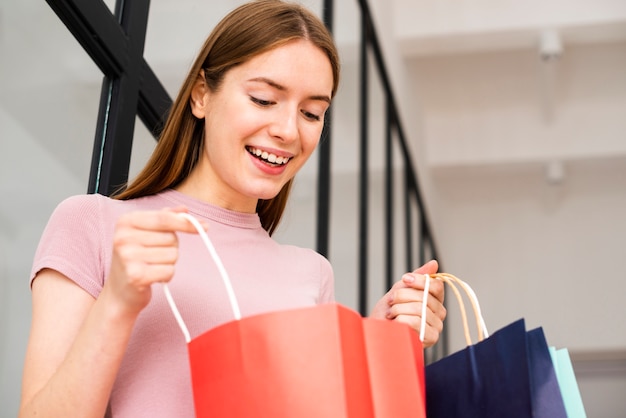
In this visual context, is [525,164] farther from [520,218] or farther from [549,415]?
[549,415]

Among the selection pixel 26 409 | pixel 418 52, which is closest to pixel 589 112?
pixel 418 52

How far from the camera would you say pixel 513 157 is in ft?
18.4

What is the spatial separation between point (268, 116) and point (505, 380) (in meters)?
0.37

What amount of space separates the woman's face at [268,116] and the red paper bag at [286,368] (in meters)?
0.23

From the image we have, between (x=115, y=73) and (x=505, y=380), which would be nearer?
(x=505, y=380)

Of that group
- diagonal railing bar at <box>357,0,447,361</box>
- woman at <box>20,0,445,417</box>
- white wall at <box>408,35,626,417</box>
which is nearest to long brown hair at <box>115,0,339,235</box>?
woman at <box>20,0,445,417</box>

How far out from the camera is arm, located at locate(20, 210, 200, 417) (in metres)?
0.71

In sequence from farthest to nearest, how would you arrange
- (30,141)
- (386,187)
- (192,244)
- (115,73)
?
1. (386,187)
2. (115,73)
3. (30,141)
4. (192,244)

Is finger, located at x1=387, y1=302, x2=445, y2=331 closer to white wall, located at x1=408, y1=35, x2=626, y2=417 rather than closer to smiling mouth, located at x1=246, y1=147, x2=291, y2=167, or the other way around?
smiling mouth, located at x1=246, y1=147, x2=291, y2=167

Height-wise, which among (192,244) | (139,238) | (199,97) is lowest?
(139,238)

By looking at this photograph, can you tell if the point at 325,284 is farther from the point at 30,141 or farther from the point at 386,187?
the point at 386,187

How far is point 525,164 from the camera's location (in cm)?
571

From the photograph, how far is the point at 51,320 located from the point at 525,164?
5.20m

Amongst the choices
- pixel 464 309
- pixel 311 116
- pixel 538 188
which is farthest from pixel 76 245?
pixel 538 188
